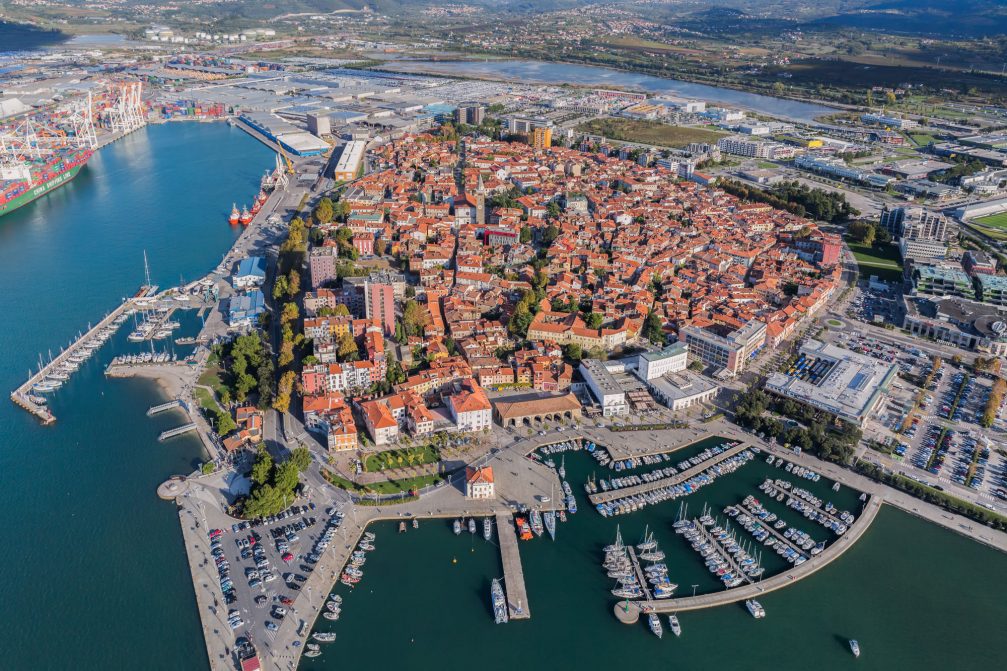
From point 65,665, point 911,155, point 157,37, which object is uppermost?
point 157,37

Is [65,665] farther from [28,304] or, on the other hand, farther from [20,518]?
[28,304]

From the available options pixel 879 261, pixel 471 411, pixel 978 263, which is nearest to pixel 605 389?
pixel 471 411

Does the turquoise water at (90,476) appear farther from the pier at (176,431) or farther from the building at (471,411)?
the building at (471,411)

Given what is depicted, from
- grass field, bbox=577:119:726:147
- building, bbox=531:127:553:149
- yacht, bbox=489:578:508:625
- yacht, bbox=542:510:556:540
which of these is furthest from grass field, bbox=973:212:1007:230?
yacht, bbox=489:578:508:625

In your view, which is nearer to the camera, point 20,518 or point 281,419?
point 20,518

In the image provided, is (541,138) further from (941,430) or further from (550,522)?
(550,522)

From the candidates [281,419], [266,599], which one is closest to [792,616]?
[266,599]

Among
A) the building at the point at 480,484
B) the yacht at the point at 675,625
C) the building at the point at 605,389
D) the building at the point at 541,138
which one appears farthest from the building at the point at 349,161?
the yacht at the point at 675,625
